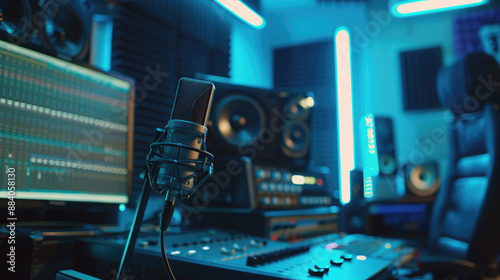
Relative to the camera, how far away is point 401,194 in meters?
2.79

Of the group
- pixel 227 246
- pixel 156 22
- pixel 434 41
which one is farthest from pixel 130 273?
pixel 434 41

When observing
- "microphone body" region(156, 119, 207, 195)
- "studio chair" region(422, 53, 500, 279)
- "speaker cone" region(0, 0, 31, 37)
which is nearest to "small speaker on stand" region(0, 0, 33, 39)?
"speaker cone" region(0, 0, 31, 37)

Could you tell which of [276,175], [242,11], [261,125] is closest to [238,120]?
[261,125]

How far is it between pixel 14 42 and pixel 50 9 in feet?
1.21

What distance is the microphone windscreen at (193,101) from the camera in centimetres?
59

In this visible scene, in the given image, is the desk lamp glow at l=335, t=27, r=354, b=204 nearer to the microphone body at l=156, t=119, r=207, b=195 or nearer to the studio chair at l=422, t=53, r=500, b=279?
the studio chair at l=422, t=53, r=500, b=279

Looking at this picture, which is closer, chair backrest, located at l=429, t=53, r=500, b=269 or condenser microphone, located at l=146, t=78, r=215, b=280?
condenser microphone, located at l=146, t=78, r=215, b=280

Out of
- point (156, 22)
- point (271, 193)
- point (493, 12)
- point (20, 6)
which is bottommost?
point (271, 193)

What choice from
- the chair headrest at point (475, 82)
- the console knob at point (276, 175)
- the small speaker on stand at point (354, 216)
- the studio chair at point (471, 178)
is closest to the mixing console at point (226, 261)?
the console knob at point (276, 175)

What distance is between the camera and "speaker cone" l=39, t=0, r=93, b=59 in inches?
45.1

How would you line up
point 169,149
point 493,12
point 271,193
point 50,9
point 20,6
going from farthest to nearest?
point 493,12 < point 271,193 < point 50,9 < point 20,6 < point 169,149

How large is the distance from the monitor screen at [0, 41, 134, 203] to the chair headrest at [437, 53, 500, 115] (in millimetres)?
1327

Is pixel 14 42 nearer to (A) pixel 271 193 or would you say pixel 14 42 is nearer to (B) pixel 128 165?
(B) pixel 128 165

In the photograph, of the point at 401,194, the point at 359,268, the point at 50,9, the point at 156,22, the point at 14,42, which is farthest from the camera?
the point at 401,194
